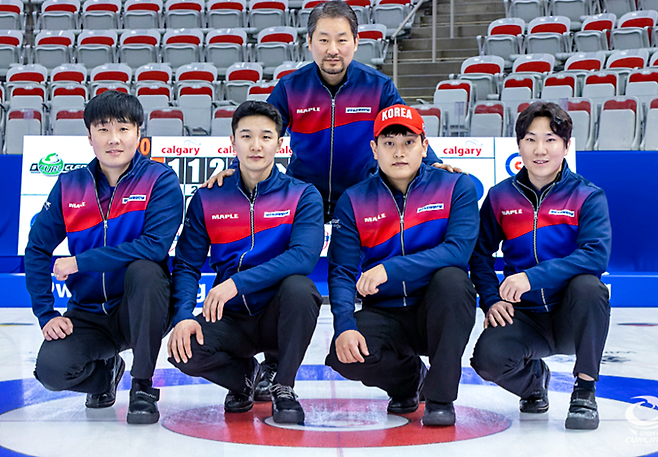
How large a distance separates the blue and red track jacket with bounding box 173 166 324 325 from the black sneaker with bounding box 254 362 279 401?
442 mm

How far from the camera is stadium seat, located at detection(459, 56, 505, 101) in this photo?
374 inches

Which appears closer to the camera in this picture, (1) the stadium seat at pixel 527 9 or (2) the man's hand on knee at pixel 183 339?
(2) the man's hand on knee at pixel 183 339

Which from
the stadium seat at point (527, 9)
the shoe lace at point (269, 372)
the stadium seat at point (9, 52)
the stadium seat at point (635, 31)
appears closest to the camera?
the shoe lace at point (269, 372)

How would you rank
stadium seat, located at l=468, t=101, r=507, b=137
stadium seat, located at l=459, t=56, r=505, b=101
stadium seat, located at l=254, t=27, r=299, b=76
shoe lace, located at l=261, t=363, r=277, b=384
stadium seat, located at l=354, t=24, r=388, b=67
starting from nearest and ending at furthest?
shoe lace, located at l=261, t=363, r=277, b=384 < stadium seat, located at l=468, t=101, r=507, b=137 < stadium seat, located at l=459, t=56, r=505, b=101 < stadium seat, located at l=354, t=24, r=388, b=67 < stadium seat, located at l=254, t=27, r=299, b=76

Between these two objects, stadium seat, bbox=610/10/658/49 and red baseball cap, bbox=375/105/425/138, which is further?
stadium seat, bbox=610/10/658/49

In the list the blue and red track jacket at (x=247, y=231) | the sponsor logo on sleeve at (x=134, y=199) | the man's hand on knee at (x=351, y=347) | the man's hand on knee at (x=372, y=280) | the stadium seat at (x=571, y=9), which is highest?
the stadium seat at (x=571, y=9)

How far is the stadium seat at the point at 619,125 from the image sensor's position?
643cm

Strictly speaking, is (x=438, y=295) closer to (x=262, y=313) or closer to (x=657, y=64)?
(x=262, y=313)

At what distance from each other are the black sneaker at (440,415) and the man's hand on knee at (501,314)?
37cm

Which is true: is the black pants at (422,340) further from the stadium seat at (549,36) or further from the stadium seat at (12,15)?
the stadium seat at (12,15)

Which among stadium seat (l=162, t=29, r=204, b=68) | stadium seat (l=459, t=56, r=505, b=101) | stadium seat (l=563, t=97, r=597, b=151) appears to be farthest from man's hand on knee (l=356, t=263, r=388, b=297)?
stadium seat (l=162, t=29, r=204, b=68)

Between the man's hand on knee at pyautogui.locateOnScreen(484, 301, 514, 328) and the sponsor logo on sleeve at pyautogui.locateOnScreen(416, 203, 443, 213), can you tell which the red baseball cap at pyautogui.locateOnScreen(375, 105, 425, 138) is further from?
the man's hand on knee at pyautogui.locateOnScreen(484, 301, 514, 328)

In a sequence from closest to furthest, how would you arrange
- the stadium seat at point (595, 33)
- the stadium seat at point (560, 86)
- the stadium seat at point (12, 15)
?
the stadium seat at point (560, 86) → the stadium seat at point (595, 33) → the stadium seat at point (12, 15)

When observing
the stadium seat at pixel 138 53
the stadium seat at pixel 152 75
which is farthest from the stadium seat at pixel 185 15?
the stadium seat at pixel 152 75
